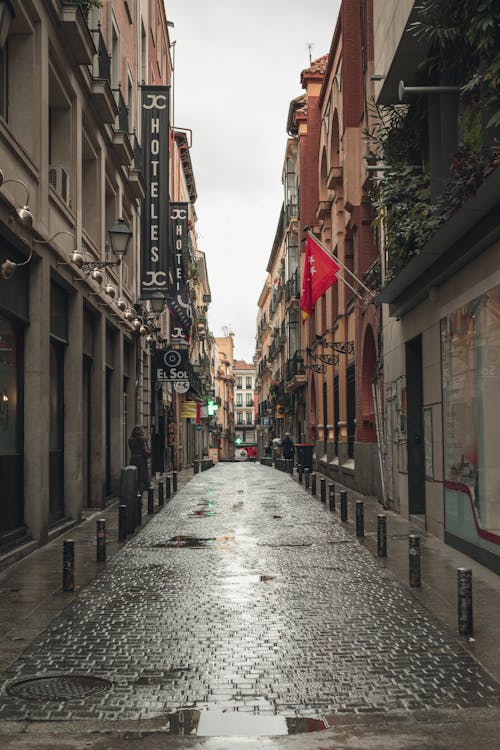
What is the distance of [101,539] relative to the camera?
11.3 m

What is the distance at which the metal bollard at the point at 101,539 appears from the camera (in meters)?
11.3

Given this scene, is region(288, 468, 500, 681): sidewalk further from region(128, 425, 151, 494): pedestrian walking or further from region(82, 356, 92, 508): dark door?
region(82, 356, 92, 508): dark door

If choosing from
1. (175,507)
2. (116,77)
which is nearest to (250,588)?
(175,507)

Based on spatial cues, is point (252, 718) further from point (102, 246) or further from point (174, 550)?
point (102, 246)

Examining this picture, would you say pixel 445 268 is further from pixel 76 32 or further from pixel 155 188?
pixel 155 188

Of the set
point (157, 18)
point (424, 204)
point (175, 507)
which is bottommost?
point (175, 507)

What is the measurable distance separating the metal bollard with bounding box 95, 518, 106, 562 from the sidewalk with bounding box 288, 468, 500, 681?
3.72 metres

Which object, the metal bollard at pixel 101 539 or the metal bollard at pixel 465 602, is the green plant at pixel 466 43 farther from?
the metal bollard at pixel 101 539

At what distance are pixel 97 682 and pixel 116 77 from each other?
19.4 m

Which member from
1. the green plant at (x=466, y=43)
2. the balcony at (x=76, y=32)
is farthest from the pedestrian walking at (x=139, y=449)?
the green plant at (x=466, y=43)

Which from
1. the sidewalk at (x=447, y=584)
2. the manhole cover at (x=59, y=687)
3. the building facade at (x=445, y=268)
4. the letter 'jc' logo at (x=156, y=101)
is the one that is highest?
the letter 'jc' logo at (x=156, y=101)

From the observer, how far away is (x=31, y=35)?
1298 cm

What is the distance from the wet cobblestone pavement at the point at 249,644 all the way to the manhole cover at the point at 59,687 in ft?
0.17

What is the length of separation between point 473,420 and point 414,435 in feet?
16.7
